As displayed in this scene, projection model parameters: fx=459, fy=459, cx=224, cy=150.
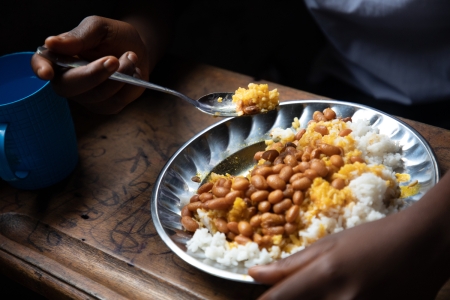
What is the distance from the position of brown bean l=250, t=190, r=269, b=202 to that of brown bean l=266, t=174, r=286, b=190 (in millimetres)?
17

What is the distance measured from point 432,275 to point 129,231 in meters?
0.54

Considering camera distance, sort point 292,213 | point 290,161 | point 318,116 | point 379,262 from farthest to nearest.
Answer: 1. point 318,116
2. point 290,161
3. point 292,213
4. point 379,262

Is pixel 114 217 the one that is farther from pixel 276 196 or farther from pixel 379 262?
pixel 379 262

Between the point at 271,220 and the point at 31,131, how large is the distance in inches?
19.9

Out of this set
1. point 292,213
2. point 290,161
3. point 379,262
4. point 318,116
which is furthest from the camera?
point 318,116

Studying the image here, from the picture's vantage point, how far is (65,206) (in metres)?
0.97

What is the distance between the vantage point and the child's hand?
0.86 m

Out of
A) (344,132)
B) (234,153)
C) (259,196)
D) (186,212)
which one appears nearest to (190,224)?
(186,212)

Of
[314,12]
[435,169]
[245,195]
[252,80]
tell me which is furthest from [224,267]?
[314,12]

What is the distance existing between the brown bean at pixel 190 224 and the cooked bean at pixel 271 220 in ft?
0.42

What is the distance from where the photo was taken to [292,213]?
2.47ft

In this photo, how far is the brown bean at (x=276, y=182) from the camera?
800 millimetres

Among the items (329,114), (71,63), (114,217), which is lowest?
(114,217)

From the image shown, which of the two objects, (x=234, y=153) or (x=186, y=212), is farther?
(x=234, y=153)
